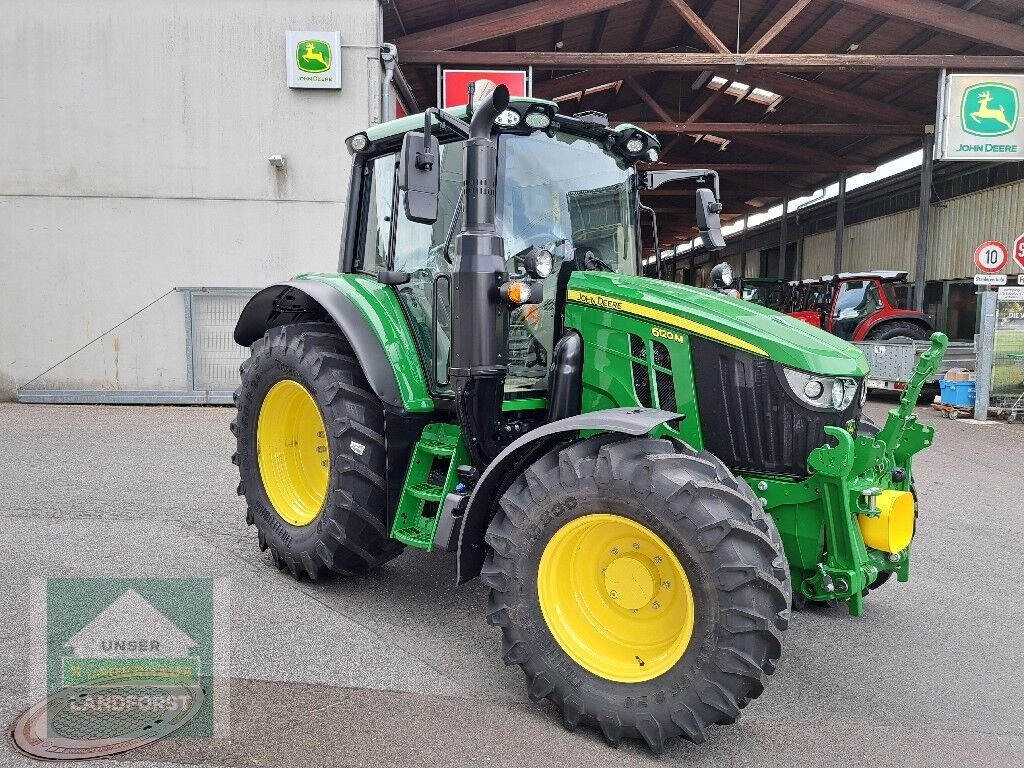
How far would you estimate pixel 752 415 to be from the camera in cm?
308

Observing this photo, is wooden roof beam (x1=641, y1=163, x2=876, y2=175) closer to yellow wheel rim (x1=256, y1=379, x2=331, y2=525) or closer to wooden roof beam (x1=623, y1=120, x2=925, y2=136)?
wooden roof beam (x1=623, y1=120, x2=925, y2=136)

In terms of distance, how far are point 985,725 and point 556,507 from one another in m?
1.82

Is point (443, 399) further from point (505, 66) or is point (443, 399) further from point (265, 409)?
point (505, 66)

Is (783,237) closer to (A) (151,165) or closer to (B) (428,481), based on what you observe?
(A) (151,165)

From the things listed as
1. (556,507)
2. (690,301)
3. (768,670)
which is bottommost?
(768,670)

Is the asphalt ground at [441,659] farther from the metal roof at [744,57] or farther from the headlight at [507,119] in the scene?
the metal roof at [744,57]

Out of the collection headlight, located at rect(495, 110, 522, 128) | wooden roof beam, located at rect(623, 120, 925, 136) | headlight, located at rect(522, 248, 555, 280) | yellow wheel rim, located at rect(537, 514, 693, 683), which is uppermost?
wooden roof beam, located at rect(623, 120, 925, 136)

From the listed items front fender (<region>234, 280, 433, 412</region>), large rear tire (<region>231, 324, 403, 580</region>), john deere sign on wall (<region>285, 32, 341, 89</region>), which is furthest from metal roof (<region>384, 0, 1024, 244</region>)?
large rear tire (<region>231, 324, 403, 580</region>)

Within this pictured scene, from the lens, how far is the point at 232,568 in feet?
14.2

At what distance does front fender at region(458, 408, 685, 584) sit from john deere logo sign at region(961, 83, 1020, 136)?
39.4 ft

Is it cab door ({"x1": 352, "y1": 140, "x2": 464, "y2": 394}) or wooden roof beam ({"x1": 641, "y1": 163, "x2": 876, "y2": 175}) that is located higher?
wooden roof beam ({"x1": 641, "y1": 163, "x2": 876, "y2": 175})

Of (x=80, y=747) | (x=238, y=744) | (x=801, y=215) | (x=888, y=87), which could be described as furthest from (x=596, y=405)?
(x=801, y=215)

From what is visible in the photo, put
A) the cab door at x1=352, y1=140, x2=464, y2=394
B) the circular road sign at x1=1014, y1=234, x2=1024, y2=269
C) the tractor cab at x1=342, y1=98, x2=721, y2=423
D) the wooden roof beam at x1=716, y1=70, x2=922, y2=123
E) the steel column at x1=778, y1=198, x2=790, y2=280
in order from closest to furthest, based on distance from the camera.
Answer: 1. the tractor cab at x1=342, y1=98, x2=721, y2=423
2. the cab door at x1=352, y1=140, x2=464, y2=394
3. the circular road sign at x1=1014, y1=234, x2=1024, y2=269
4. the wooden roof beam at x1=716, y1=70, x2=922, y2=123
5. the steel column at x1=778, y1=198, x2=790, y2=280

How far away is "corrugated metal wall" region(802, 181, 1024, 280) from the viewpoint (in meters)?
17.2
